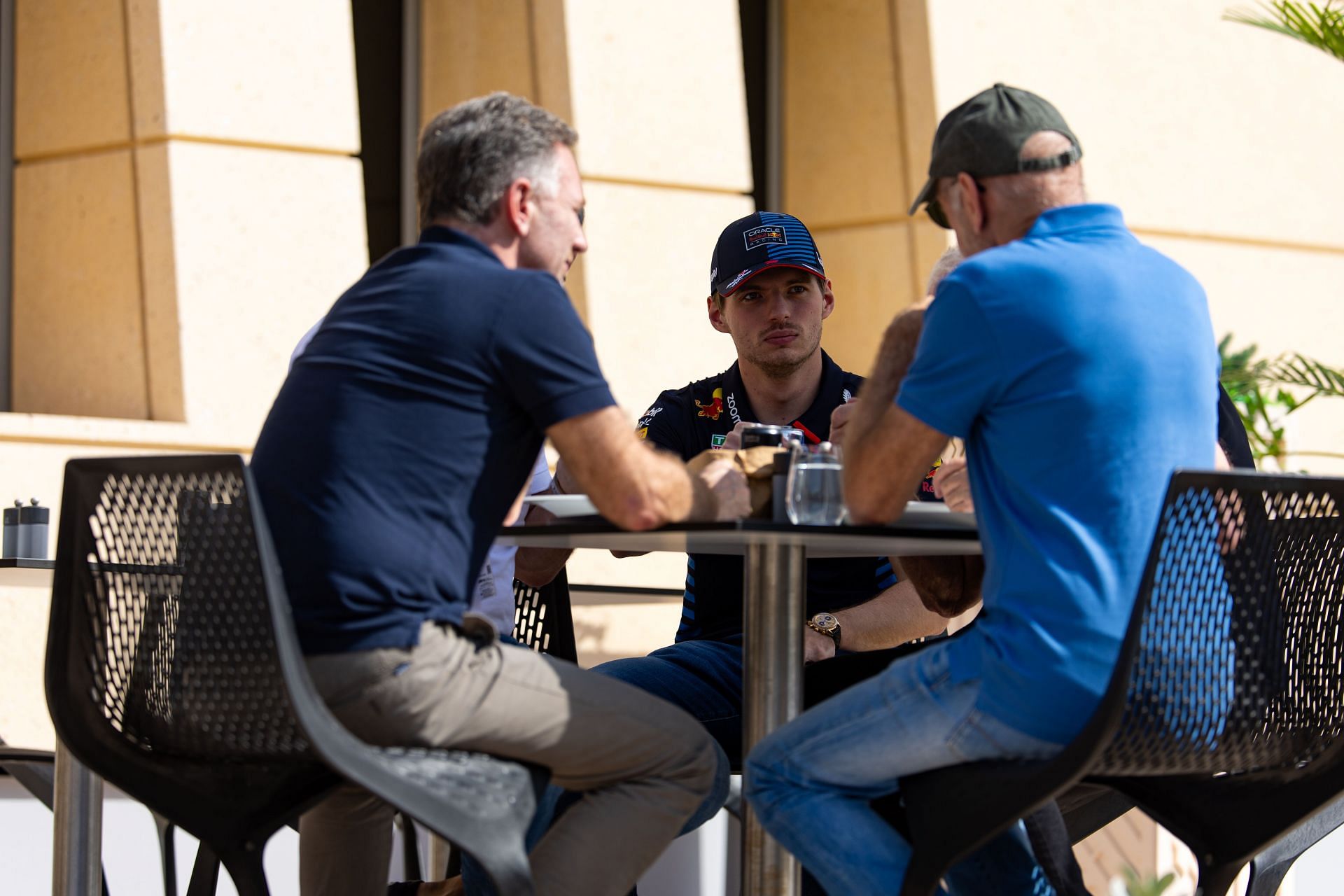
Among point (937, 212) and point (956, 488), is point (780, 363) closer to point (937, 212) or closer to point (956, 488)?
point (956, 488)

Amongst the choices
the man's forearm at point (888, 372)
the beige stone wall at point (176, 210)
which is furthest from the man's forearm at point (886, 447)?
the beige stone wall at point (176, 210)

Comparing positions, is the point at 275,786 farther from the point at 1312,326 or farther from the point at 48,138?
the point at 1312,326

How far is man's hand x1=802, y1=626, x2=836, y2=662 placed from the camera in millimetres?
2926

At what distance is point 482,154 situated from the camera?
217 centimetres

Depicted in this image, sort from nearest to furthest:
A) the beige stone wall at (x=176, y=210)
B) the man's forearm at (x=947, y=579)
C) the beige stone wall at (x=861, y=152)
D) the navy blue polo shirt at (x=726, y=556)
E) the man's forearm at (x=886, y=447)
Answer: the man's forearm at (x=886, y=447), the man's forearm at (x=947, y=579), the navy blue polo shirt at (x=726, y=556), the beige stone wall at (x=176, y=210), the beige stone wall at (x=861, y=152)

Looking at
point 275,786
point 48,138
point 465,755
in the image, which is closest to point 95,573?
point 275,786

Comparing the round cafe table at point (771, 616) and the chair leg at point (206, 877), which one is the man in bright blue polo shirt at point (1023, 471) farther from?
the chair leg at point (206, 877)

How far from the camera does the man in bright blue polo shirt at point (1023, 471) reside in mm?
1802

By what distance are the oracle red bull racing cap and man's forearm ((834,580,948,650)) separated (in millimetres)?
814

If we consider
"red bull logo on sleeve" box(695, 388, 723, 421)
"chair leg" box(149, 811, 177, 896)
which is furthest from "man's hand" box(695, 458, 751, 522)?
"chair leg" box(149, 811, 177, 896)

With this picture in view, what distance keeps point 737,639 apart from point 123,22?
3295mm

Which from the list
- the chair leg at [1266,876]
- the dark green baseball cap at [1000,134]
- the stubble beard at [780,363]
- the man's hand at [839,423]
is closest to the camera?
the dark green baseball cap at [1000,134]

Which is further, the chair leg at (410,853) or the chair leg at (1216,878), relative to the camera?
the chair leg at (410,853)

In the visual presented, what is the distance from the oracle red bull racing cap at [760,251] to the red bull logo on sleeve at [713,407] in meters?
0.24
